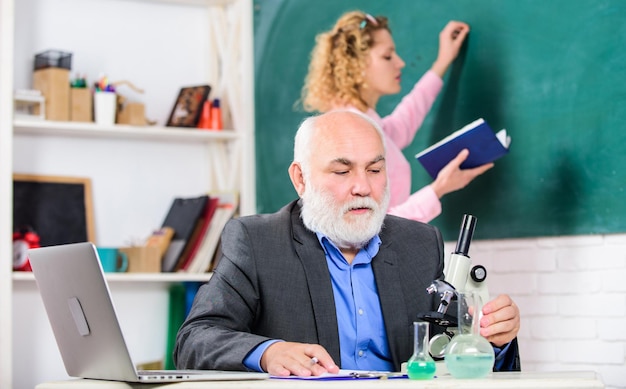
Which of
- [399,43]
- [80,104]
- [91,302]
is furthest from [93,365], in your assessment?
[80,104]

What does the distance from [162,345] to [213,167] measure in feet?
3.15

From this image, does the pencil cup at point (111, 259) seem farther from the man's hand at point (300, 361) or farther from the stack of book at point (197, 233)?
the man's hand at point (300, 361)

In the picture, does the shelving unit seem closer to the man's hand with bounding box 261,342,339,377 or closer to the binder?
the binder

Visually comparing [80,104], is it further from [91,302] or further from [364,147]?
[91,302]

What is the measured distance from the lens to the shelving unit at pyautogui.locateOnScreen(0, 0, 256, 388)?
15.3 ft

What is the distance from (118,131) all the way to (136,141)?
0.30 m

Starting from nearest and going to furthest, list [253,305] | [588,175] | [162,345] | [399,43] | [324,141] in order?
[253,305] < [324,141] < [588,175] < [399,43] < [162,345]

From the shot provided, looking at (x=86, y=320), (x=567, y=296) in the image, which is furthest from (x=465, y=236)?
(x=567, y=296)

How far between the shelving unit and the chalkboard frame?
54 millimetres

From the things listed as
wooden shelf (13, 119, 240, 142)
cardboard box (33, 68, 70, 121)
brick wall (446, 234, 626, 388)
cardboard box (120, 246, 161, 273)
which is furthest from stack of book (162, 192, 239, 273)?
brick wall (446, 234, 626, 388)

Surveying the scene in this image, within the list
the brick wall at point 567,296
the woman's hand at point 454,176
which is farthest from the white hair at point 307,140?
the brick wall at point 567,296

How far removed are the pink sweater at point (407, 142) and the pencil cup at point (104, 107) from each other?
1.42 metres

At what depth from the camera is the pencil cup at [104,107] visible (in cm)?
469

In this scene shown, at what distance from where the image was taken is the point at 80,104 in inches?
184
